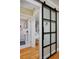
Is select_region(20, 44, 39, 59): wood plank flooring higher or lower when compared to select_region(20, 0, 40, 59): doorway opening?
lower

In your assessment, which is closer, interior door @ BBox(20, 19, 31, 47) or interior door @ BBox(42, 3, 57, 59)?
interior door @ BBox(42, 3, 57, 59)

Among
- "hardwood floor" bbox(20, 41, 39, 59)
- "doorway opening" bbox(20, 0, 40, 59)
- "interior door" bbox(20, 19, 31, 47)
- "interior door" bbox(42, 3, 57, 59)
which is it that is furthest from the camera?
"interior door" bbox(20, 19, 31, 47)

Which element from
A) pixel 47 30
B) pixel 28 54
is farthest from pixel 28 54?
pixel 47 30

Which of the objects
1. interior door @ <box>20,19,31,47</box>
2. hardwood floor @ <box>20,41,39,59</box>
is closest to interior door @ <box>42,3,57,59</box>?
hardwood floor @ <box>20,41,39,59</box>

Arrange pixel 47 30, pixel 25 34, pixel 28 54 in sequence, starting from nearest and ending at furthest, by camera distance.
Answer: pixel 47 30
pixel 28 54
pixel 25 34

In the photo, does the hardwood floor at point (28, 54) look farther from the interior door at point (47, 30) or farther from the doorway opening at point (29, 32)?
the interior door at point (47, 30)

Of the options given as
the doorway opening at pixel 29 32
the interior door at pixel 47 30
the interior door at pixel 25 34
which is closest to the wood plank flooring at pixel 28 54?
the doorway opening at pixel 29 32

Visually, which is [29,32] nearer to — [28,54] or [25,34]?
[25,34]

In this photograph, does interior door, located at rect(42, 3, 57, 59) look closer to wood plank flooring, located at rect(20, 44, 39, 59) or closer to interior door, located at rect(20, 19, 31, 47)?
wood plank flooring, located at rect(20, 44, 39, 59)

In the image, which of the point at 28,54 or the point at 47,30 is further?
the point at 28,54
